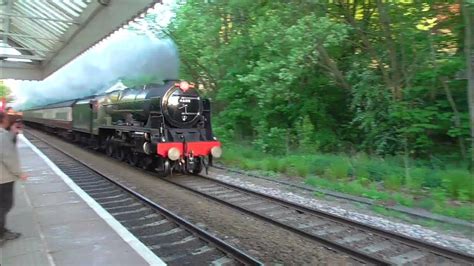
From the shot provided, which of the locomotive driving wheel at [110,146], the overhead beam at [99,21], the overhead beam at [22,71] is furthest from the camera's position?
the overhead beam at [22,71]

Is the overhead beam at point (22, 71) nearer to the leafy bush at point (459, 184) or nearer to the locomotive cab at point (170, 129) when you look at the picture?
the locomotive cab at point (170, 129)

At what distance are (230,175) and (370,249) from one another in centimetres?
687

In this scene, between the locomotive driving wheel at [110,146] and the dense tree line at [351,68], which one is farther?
the locomotive driving wheel at [110,146]

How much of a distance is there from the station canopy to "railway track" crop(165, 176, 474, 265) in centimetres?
491

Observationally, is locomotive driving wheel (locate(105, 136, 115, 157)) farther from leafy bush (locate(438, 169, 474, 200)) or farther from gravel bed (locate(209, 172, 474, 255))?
leafy bush (locate(438, 169, 474, 200))

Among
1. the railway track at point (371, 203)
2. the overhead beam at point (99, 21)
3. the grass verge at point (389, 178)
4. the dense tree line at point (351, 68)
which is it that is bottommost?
the railway track at point (371, 203)

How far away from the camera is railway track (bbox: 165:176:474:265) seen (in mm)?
5246

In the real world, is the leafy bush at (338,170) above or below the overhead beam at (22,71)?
below

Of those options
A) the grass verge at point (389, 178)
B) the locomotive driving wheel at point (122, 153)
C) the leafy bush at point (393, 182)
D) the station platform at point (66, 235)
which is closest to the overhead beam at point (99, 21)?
the locomotive driving wheel at point (122, 153)

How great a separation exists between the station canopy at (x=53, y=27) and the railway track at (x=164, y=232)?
4.39 meters

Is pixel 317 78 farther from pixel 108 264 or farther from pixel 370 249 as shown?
pixel 108 264

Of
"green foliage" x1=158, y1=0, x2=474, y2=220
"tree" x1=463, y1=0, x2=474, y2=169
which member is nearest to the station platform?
"green foliage" x1=158, y1=0, x2=474, y2=220

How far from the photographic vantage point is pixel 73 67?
29562mm

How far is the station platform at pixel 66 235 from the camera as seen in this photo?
4629mm
